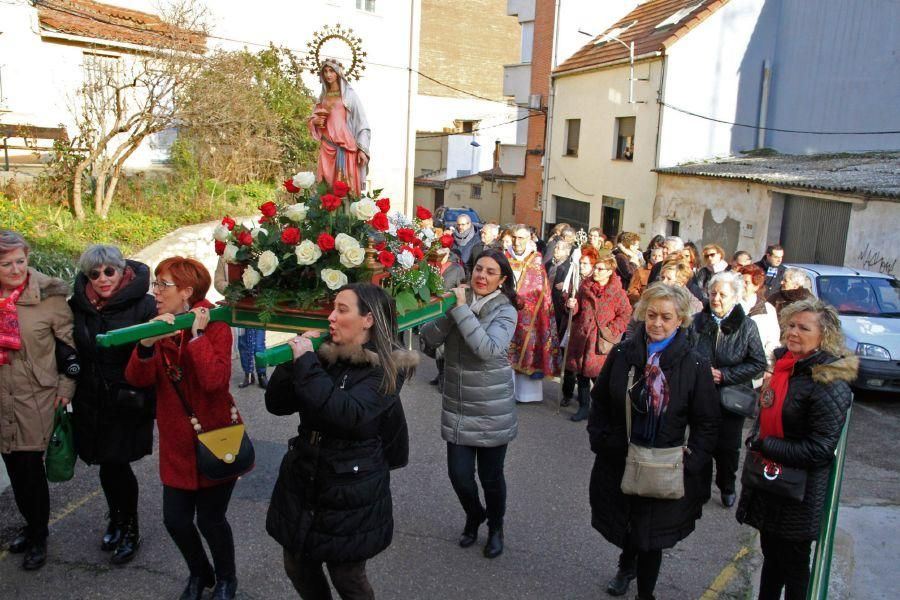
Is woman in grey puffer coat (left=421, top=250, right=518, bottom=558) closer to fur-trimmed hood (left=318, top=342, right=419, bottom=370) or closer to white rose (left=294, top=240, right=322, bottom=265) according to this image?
white rose (left=294, top=240, right=322, bottom=265)

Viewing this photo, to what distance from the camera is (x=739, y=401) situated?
14.6 feet

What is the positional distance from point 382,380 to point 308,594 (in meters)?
1.03

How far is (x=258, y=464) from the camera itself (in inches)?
235

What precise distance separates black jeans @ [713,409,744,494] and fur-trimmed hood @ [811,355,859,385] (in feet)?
6.58

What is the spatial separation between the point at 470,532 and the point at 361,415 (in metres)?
2.18

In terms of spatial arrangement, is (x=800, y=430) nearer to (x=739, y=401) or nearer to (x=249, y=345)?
(x=739, y=401)

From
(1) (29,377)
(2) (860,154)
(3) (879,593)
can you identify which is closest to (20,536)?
(1) (29,377)

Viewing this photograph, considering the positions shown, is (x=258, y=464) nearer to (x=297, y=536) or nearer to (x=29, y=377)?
(x=29, y=377)

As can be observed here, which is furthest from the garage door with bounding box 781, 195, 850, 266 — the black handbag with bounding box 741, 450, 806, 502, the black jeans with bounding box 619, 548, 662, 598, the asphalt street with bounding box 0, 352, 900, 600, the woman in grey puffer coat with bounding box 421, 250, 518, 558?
the black jeans with bounding box 619, 548, 662, 598

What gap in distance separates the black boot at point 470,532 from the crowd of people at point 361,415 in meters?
0.01

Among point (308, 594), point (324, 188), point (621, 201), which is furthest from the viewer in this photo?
point (621, 201)

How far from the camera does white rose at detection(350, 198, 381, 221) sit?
4039 mm

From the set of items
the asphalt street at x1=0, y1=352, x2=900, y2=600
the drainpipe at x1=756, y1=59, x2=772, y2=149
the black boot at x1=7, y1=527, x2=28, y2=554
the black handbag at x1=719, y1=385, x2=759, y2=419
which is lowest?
the asphalt street at x1=0, y1=352, x2=900, y2=600

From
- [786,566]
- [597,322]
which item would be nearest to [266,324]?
[786,566]
